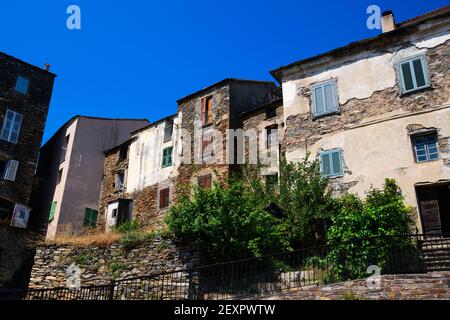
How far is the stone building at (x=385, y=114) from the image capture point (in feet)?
45.1

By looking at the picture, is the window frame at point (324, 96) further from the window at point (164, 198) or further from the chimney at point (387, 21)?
the window at point (164, 198)

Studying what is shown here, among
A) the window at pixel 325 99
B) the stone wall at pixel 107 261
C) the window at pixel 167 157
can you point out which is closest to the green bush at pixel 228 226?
the stone wall at pixel 107 261

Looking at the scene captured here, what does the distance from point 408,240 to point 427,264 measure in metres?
0.85

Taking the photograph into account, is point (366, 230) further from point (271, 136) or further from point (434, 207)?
point (271, 136)

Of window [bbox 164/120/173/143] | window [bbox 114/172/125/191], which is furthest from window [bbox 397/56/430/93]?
window [bbox 114/172/125/191]

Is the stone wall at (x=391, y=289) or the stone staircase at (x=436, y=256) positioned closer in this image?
the stone wall at (x=391, y=289)

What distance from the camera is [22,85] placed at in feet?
89.7

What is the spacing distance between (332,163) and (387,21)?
22.4 feet

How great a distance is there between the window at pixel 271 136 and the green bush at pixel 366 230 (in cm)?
600

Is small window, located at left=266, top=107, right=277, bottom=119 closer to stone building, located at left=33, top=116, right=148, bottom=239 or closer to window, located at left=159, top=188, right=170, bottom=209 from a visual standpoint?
window, located at left=159, top=188, right=170, bottom=209

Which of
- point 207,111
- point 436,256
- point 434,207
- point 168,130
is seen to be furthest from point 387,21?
point 168,130

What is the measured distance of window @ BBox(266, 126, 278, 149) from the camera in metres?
19.9

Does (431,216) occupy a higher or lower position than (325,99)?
lower
